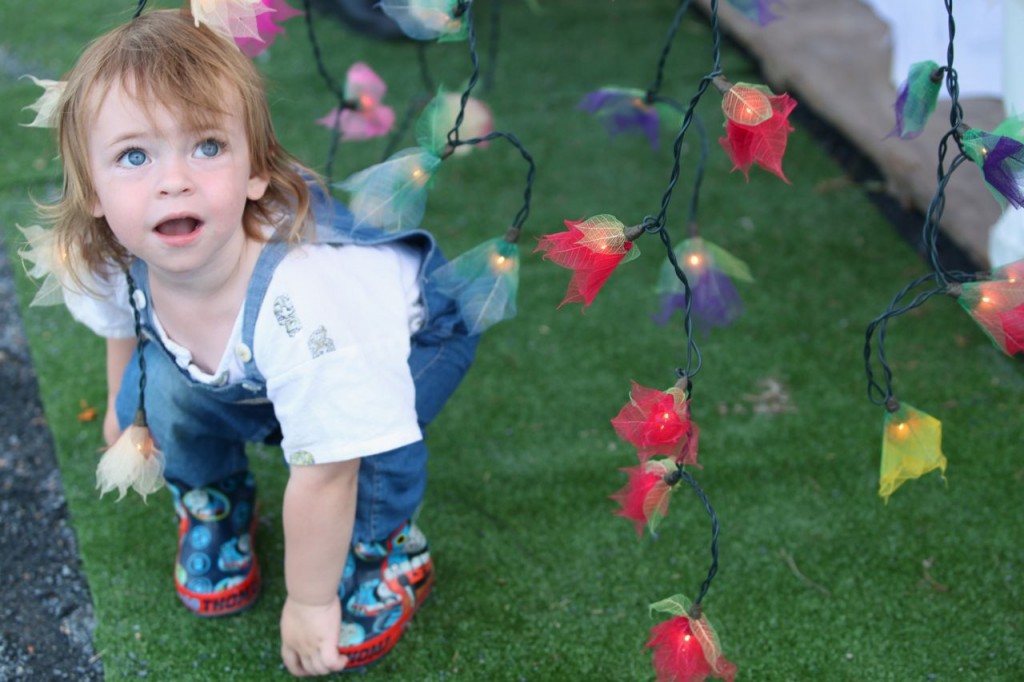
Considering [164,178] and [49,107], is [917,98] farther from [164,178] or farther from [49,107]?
[49,107]

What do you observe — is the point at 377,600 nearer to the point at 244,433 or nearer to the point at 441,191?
the point at 244,433

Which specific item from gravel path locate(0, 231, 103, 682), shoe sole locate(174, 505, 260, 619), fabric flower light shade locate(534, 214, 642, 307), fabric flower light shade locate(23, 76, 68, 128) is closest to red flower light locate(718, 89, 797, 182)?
fabric flower light shade locate(534, 214, 642, 307)

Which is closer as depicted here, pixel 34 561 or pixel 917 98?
pixel 917 98

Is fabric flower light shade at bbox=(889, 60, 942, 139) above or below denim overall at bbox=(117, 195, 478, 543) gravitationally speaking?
above

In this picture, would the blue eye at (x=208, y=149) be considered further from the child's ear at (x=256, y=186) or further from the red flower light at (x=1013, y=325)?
the red flower light at (x=1013, y=325)

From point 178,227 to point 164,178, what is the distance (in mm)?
60

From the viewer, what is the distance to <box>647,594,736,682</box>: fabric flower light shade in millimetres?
1062

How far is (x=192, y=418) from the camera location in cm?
133

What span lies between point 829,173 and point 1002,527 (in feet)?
3.86

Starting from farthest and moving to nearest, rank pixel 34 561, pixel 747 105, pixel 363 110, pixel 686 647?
1. pixel 363 110
2. pixel 34 561
3. pixel 686 647
4. pixel 747 105

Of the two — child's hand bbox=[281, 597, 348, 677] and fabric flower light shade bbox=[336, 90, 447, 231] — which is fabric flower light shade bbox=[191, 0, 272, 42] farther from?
child's hand bbox=[281, 597, 348, 677]

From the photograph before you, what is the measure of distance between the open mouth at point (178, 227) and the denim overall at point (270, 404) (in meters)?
0.10

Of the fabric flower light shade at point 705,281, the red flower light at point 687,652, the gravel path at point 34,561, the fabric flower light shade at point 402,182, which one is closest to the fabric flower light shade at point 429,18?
the fabric flower light shade at point 402,182

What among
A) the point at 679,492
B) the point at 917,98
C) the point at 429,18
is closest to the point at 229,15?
the point at 429,18
